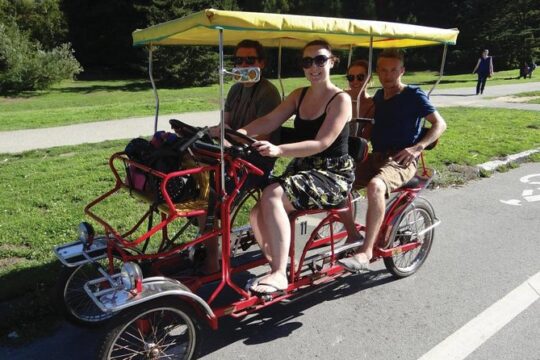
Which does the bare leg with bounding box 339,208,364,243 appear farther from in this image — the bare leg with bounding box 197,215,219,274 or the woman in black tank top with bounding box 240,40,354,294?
the bare leg with bounding box 197,215,219,274

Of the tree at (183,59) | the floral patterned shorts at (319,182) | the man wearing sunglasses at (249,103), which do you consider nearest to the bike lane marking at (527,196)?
the floral patterned shorts at (319,182)

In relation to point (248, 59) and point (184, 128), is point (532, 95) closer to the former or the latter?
point (248, 59)

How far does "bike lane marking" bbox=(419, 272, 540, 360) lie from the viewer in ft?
10.2

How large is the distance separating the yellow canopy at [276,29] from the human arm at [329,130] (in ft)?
1.49

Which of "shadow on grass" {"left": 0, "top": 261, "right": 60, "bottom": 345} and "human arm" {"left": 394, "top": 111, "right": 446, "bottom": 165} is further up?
"human arm" {"left": 394, "top": 111, "right": 446, "bottom": 165}

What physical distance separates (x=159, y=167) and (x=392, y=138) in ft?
7.19

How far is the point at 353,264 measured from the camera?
3.65 meters

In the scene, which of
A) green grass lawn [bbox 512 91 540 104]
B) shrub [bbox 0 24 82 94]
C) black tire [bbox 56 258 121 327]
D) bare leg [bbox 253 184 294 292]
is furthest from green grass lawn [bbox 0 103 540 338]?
shrub [bbox 0 24 82 94]

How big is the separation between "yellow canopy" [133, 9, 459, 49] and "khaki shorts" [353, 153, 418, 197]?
1004 mm

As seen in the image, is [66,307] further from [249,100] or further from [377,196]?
[377,196]

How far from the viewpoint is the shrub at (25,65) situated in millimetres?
25172

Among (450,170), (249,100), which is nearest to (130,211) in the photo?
(249,100)

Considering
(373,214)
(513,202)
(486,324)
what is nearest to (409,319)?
(486,324)

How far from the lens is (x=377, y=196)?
3.79 m
